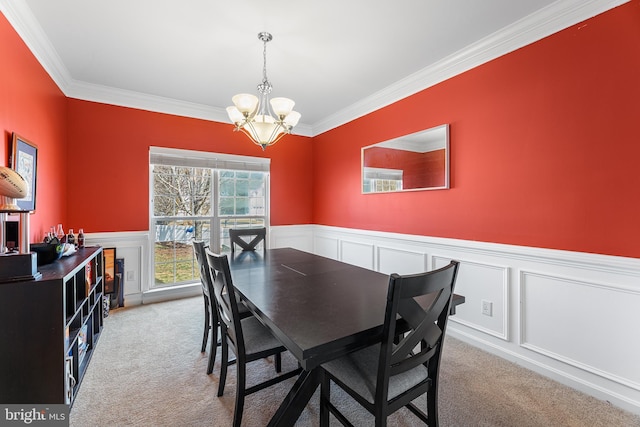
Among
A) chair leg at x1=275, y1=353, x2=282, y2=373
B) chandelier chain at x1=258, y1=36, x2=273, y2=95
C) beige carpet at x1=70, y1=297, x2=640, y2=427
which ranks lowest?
beige carpet at x1=70, y1=297, x2=640, y2=427

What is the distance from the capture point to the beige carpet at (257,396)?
5.30ft

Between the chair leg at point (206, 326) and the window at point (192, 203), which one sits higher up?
the window at point (192, 203)

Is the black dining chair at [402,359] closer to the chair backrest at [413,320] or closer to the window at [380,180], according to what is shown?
the chair backrest at [413,320]

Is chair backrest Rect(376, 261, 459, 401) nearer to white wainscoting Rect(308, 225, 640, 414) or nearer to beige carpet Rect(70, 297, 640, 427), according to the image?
beige carpet Rect(70, 297, 640, 427)

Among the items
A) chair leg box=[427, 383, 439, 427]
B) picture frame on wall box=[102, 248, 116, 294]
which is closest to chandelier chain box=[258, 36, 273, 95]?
chair leg box=[427, 383, 439, 427]

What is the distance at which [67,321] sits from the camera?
169cm

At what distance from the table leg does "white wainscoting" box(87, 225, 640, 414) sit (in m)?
1.68

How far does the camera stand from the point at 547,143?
2068 mm

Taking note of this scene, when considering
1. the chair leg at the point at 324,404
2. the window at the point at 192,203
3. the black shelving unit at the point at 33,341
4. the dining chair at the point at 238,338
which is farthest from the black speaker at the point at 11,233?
the chair leg at the point at 324,404

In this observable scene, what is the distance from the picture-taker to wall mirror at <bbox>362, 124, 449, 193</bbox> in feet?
9.13

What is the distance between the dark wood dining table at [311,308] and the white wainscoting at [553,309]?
3.43ft

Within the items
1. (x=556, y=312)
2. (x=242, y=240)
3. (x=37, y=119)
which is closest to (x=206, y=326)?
(x=242, y=240)

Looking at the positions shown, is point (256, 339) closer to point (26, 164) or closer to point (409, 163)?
point (26, 164)

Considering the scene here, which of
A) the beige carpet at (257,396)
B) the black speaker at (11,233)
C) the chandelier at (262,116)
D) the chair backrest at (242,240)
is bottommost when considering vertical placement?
the beige carpet at (257,396)
